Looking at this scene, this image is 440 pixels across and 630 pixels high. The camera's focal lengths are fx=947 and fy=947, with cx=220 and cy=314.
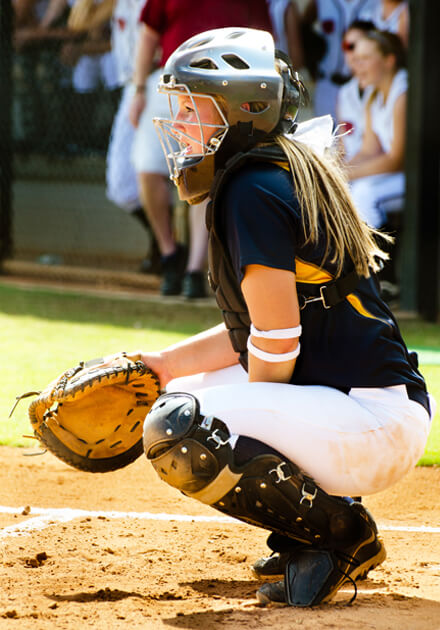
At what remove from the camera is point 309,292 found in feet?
8.27

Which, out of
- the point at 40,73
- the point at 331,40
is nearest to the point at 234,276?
the point at 331,40

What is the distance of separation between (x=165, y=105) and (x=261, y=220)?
5.98 metres

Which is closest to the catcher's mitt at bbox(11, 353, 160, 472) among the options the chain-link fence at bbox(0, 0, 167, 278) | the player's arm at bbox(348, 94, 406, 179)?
the player's arm at bbox(348, 94, 406, 179)

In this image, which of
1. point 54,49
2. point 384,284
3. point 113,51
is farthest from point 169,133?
point 54,49

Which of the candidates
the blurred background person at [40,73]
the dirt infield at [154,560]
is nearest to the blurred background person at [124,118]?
the blurred background person at [40,73]

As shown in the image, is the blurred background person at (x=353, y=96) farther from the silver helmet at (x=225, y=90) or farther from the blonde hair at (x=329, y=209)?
the blonde hair at (x=329, y=209)

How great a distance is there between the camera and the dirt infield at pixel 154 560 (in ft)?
7.63

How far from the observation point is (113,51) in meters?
9.78

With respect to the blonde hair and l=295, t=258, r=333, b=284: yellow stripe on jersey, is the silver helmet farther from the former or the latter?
l=295, t=258, r=333, b=284: yellow stripe on jersey

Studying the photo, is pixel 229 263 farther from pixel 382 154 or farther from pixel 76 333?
pixel 382 154

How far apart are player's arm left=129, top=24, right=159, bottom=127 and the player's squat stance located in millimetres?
5738

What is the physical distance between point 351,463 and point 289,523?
8.8 inches

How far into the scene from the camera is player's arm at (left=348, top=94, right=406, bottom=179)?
26.0 feet

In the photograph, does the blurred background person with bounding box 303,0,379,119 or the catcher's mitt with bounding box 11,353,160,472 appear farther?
the blurred background person with bounding box 303,0,379,119
